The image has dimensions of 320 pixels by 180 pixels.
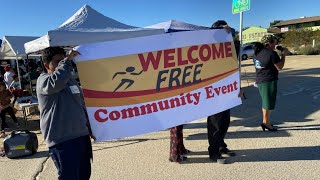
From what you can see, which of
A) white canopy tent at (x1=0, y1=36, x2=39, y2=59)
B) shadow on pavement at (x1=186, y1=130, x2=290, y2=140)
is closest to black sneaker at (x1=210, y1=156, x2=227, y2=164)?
shadow on pavement at (x1=186, y1=130, x2=290, y2=140)

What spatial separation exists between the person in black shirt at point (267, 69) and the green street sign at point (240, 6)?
103 inches

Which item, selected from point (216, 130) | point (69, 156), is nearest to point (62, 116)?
point (69, 156)

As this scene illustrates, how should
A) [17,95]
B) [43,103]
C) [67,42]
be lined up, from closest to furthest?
[43,103] < [67,42] < [17,95]

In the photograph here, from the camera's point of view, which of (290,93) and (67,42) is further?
(290,93)

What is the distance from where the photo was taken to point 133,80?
4.45m

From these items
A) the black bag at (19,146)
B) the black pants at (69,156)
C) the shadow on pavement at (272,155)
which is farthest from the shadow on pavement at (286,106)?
the black pants at (69,156)

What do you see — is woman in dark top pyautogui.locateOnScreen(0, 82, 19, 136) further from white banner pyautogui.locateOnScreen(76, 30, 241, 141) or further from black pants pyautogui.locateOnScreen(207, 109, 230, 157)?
black pants pyautogui.locateOnScreen(207, 109, 230, 157)

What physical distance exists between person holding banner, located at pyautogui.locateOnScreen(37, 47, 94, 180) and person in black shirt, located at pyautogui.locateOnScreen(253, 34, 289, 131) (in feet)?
14.0

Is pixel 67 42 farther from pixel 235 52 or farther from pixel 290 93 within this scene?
pixel 290 93

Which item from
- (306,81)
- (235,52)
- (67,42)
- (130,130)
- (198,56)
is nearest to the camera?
(130,130)

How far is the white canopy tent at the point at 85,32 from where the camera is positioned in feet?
28.7

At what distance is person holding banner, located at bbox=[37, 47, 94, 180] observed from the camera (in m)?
3.25

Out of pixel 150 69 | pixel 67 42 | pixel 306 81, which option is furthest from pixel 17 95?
pixel 306 81

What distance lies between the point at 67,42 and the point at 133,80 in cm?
486
